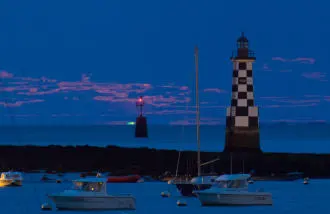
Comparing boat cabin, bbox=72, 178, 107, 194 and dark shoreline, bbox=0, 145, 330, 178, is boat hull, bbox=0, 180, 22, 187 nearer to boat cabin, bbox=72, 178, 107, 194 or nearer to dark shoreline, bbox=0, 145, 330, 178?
dark shoreline, bbox=0, 145, 330, 178

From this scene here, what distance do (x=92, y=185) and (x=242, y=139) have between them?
1647 cm

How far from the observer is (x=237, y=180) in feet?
123

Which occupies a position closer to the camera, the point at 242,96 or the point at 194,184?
the point at 194,184

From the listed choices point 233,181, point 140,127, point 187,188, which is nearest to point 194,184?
point 187,188

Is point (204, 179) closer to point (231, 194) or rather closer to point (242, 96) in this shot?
point (231, 194)

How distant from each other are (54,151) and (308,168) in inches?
772

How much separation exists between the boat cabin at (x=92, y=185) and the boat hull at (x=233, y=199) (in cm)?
409

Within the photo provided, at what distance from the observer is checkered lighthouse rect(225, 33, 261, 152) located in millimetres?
50312

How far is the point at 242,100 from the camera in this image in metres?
50.3

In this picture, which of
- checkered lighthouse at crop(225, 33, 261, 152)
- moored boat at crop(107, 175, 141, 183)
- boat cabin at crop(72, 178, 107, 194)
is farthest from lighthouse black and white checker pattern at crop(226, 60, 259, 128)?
boat cabin at crop(72, 178, 107, 194)

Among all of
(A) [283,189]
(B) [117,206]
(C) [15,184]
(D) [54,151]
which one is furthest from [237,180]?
(D) [54,151]

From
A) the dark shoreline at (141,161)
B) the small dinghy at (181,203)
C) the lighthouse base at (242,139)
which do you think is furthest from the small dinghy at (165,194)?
the lighthouse base at (242,139)

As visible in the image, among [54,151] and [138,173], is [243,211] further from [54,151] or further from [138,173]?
[54,151]

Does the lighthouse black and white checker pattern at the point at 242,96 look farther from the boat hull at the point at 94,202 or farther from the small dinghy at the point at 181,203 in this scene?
the boat hull at the point at 94,202
